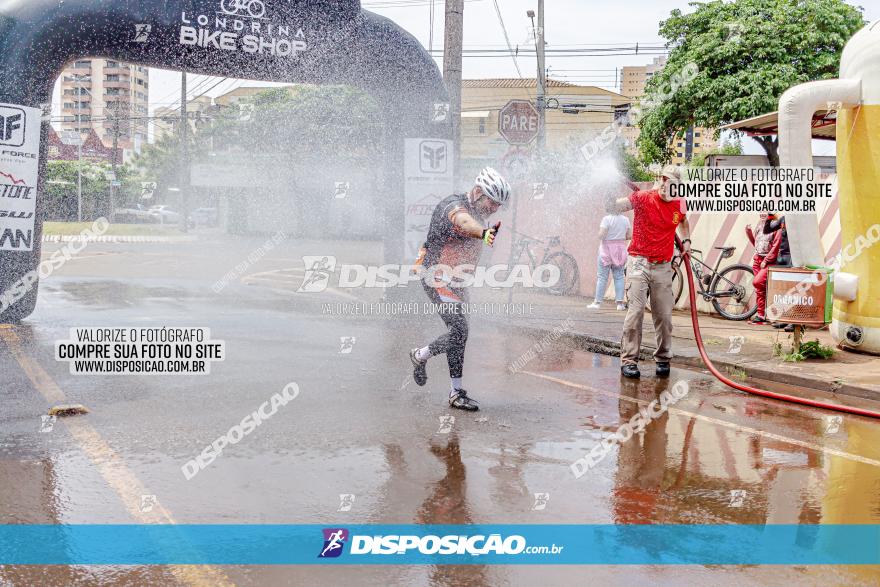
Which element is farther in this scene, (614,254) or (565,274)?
(565,274)

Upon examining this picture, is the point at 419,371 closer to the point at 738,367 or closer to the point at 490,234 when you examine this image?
the point at 490,234

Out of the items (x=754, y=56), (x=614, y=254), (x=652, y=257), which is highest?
(x=754, y=56)

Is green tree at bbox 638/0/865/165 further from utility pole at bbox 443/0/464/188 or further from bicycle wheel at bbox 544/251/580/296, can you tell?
utility pole at bbox 443/0/464/188

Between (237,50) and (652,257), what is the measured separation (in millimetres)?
6821

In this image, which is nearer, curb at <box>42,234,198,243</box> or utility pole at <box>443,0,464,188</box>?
utility pole at <box>443,0,464,188</box>

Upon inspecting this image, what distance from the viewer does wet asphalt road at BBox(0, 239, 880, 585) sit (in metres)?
4.66

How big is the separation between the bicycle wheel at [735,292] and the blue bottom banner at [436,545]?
881 centimetres

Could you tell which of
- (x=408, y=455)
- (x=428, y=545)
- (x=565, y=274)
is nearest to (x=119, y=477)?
(x=408, y=455)

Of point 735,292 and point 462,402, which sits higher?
point 735,292

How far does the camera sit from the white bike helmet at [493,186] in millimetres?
7094

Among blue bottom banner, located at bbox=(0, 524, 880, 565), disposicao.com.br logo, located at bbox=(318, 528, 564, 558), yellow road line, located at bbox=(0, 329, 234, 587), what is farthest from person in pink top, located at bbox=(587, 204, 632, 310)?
disposicao.com.br logo, located at bbox=(318, 528, 564, 558)

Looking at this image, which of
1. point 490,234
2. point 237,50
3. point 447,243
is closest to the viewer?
point 490,234

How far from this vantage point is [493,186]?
709 centimetres

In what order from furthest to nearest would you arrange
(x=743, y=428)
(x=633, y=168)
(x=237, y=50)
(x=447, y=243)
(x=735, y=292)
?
(x=633, y=168), (x=735, y=292), (x=237, y=50), (x=447, y=243), (x=743, y=428)
